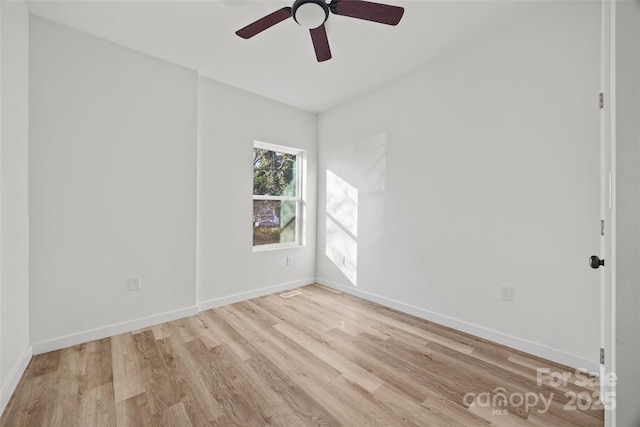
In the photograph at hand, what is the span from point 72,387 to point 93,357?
39 cm

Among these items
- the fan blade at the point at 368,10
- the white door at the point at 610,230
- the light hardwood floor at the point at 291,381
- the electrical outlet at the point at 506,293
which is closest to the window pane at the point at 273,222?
the light hardwood floor at the point at 291,381

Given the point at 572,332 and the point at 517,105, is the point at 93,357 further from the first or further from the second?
the point at 517,105

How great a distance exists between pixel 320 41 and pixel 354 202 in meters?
2.01

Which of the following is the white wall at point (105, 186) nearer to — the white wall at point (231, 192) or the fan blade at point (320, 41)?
the white wall at point (231, 192)

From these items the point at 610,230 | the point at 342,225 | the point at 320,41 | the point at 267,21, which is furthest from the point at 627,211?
the point at 342,225

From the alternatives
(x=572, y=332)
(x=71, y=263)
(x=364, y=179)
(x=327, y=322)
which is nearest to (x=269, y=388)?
(x=327, y=322)

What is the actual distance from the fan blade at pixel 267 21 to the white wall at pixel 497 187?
1680 millimetres

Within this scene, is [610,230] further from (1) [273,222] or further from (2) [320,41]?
(1) [273,222]

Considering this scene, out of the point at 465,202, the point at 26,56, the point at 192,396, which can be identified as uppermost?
the point at 26,56

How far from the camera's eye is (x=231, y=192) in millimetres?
3262

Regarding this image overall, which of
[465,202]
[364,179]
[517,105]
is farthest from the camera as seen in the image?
[364,179]

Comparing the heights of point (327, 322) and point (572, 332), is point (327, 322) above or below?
below

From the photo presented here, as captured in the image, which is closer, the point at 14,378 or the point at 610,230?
the point at 610,230

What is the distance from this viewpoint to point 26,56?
2016 mm
